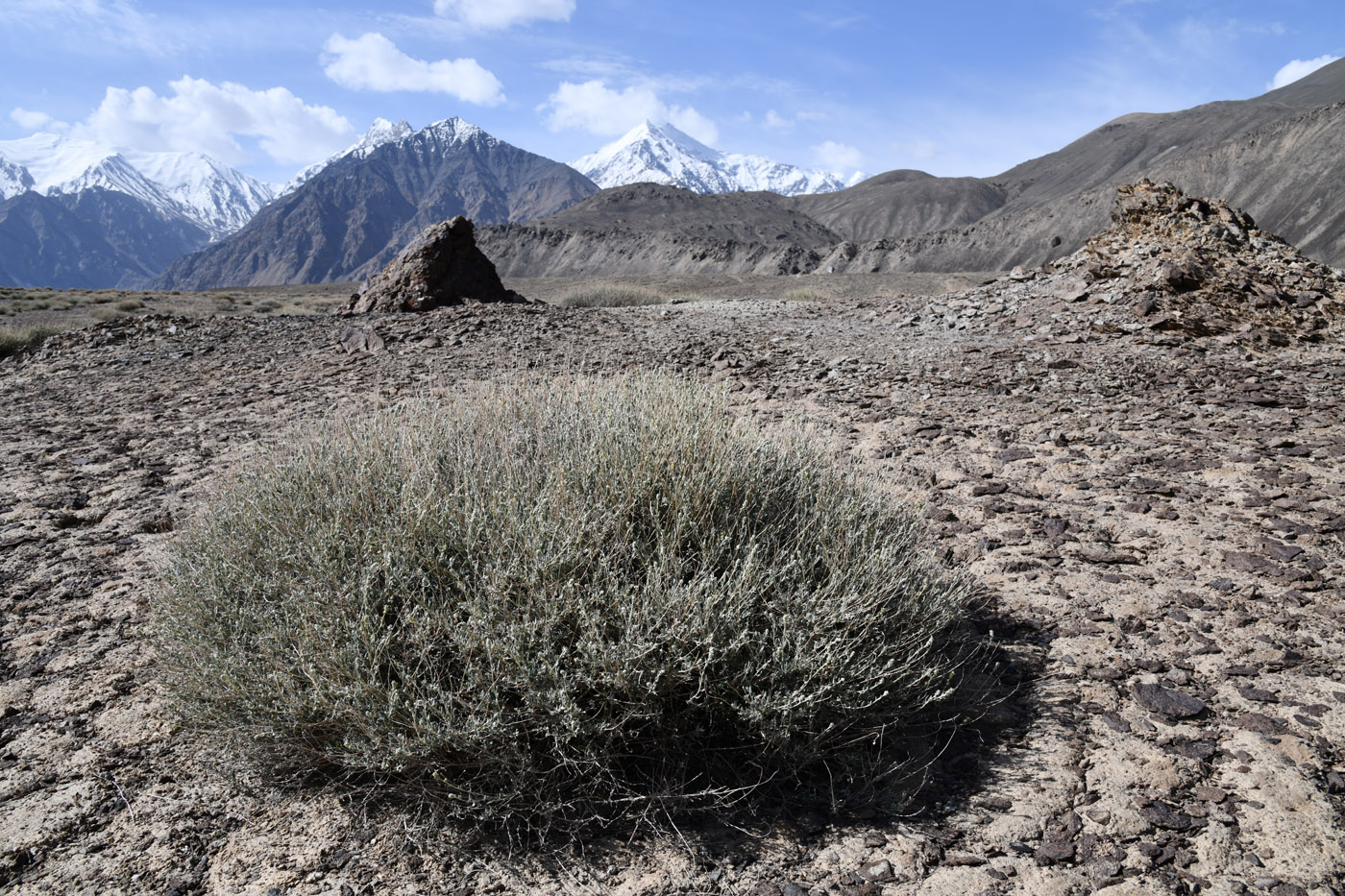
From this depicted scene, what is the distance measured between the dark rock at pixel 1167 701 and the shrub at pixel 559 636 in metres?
0.57

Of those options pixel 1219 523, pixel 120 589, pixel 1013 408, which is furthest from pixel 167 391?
pixel 1219 523

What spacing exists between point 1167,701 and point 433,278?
10269 mm

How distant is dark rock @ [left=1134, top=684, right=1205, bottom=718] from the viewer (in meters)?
2.29

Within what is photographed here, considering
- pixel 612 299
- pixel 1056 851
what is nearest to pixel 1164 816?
pixel 1056 851

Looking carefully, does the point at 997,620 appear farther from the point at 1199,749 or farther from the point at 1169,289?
the point at 1169,289

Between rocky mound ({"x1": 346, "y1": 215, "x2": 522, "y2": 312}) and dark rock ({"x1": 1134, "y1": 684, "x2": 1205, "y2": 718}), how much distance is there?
31.5 feet

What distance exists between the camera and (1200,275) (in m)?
6.66

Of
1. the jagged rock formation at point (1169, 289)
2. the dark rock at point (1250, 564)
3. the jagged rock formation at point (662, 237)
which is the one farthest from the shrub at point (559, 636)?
the jagged rock formation at point (662, 237)

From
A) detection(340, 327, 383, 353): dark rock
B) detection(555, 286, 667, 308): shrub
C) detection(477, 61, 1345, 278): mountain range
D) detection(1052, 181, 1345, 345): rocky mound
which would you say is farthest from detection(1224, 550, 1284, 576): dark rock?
detection(477, 61, 1345, 278): mountain range

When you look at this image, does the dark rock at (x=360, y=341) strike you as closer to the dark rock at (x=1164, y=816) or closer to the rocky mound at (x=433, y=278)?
the rocky mound at (x=433, y=278)

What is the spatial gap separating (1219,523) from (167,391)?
25.8 ft

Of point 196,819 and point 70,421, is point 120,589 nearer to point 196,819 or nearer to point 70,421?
point 196,819

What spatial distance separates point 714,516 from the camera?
100 inches

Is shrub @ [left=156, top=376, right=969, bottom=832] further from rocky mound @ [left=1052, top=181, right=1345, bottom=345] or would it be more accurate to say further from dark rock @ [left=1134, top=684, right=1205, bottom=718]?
rocky mound @ [left=1052, top=181, right=1345, bottom=345]
